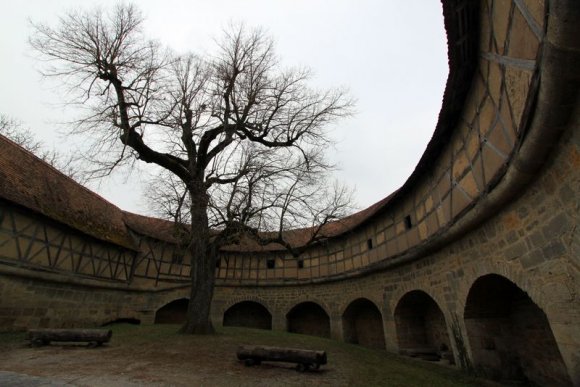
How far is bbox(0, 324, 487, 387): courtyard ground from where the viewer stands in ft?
14.2

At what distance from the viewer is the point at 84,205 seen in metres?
13.1

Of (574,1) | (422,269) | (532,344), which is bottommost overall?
(532,344)

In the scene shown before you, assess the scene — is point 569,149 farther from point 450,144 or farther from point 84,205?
point 84,205

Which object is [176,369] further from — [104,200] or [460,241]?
[104,200]

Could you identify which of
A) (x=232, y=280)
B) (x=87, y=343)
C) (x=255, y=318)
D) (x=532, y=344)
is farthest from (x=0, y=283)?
(x=532, y=344)

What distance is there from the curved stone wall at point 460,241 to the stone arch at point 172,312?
83 centimetres

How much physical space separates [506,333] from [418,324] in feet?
14.0

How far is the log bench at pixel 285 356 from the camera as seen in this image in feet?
17.4

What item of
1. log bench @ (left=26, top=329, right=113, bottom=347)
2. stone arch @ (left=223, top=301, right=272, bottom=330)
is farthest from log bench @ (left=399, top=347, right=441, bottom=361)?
stone arch @ (left=223, top=301, right=272, bottom=330)

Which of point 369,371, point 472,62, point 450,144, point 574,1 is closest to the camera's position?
point 574,1

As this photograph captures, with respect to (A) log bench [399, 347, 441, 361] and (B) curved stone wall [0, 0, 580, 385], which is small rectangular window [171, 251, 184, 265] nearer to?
(B) curved stone wall [0, 0, 580, 385]

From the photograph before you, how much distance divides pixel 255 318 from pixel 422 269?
11.9m

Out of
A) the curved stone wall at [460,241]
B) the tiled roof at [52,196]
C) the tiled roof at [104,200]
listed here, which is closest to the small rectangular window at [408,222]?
the curved stone wall at [460,241]

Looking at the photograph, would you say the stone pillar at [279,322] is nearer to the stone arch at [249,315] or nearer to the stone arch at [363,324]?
the stone arch at [249,315]
